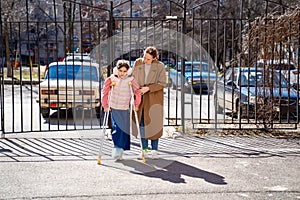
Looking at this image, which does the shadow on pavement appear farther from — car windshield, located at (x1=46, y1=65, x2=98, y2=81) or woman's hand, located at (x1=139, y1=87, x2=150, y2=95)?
car windshield, located at (x1=46, y1=65, x2=98, y2=81)

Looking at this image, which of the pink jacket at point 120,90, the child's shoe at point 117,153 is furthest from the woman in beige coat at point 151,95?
the child's shoe at point 117,153

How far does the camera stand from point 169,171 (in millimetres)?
6754

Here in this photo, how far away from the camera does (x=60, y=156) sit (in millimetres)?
7703

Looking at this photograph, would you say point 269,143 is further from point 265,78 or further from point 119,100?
point 119,100

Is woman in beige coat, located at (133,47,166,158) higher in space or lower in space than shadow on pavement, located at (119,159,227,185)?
higher

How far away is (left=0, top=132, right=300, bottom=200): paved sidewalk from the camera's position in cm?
572

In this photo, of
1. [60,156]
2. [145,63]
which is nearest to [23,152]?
[60,156]

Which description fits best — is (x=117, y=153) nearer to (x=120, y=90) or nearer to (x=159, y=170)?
(x=159, y=170)

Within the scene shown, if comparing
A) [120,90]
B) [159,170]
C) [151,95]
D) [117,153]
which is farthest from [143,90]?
[159,170]

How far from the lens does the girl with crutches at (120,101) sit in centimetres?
720

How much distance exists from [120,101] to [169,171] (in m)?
1.34

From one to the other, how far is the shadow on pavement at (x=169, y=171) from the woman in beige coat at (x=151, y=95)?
1.64 feet

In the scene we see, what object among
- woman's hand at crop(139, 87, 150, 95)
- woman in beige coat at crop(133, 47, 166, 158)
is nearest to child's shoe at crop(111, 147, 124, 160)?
woman in beige coat at crop(133, 47, 166, 158)

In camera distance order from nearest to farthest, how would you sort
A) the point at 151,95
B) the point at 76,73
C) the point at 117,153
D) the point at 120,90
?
the point at 120,90, the point at 117,153, the point at 151,95, the point at 76,73
